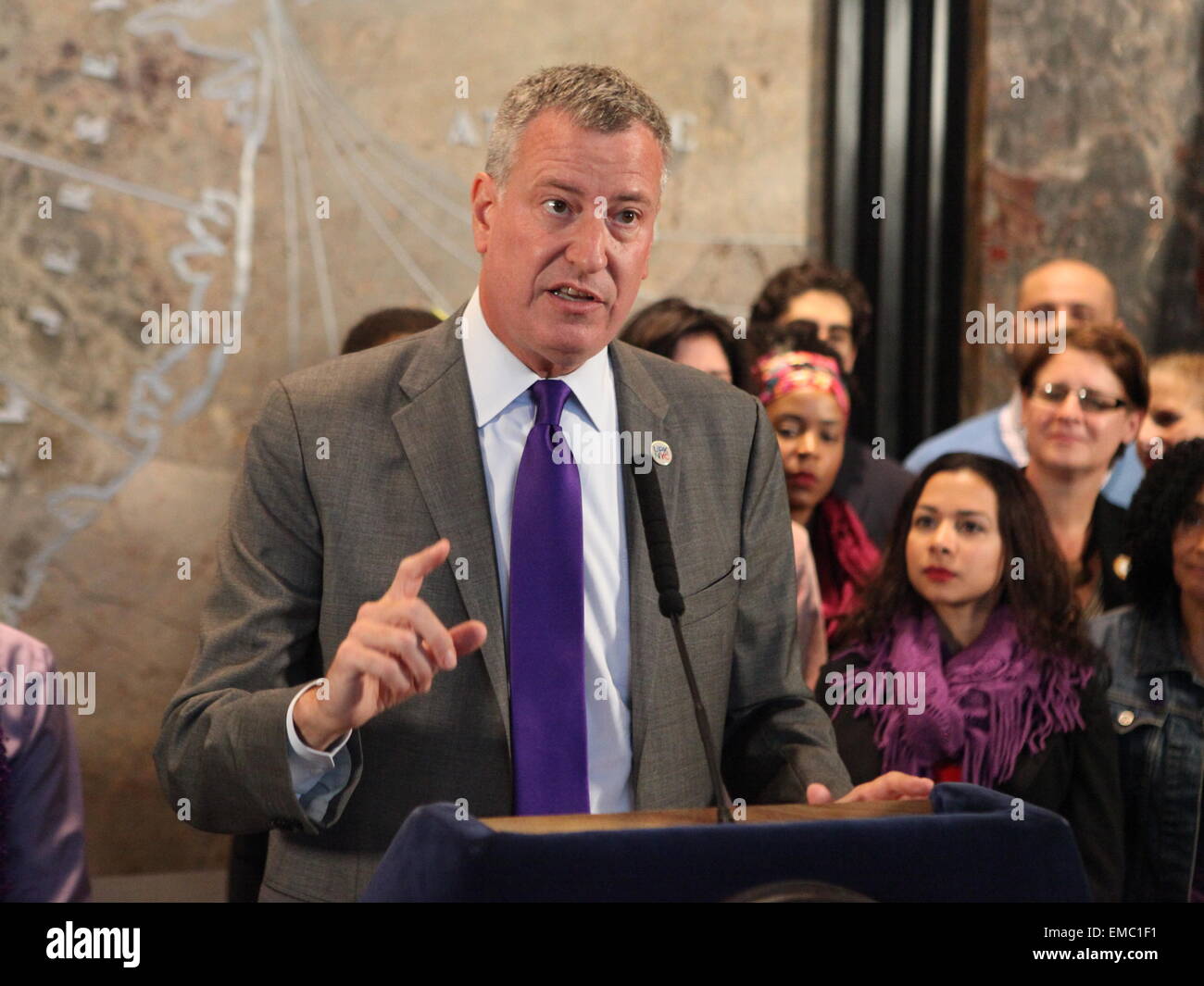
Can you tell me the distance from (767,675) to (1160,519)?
1.20m

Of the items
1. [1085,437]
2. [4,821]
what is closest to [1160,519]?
[1085,437]

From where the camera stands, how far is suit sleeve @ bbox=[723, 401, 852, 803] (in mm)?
1731

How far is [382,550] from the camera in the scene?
1684 mm

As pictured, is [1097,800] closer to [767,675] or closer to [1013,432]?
[767,675]

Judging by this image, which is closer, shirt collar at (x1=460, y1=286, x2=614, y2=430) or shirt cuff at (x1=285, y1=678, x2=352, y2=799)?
shirt cuff at (x1=285, y1=678, x2=352, y2=799)

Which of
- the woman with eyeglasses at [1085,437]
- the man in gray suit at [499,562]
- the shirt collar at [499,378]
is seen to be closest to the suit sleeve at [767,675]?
the man in gray suit at [499,562]

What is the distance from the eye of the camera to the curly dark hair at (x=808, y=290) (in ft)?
11.8

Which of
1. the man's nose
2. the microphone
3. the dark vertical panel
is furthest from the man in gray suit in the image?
the dark vertical panel

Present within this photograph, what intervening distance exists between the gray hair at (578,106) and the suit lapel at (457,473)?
262 mm

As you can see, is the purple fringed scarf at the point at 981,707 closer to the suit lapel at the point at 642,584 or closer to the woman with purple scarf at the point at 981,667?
the woman with purple scarf at the point at 981,667

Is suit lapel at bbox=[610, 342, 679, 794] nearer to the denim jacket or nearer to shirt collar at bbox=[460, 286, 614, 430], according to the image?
shirt collar at bbox=[460, 286, 614, 430]

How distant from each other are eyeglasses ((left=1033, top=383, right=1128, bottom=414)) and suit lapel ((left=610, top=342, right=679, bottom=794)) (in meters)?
1.48
